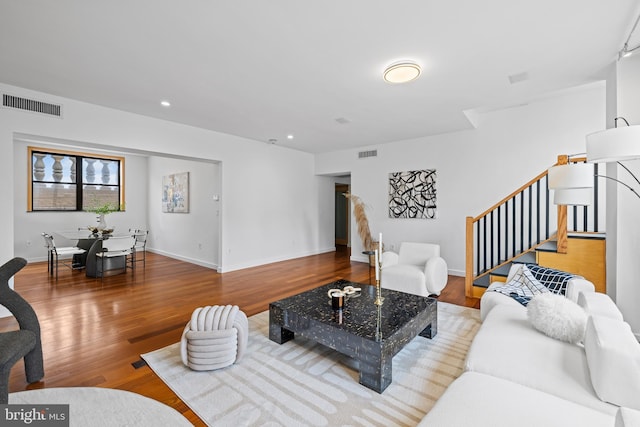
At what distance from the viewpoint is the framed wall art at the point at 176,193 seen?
6.99 metres

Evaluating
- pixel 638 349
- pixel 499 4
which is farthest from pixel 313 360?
pixel 499 4

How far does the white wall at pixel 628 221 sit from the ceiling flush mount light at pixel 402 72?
1.99m

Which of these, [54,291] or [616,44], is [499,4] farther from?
[54,291]

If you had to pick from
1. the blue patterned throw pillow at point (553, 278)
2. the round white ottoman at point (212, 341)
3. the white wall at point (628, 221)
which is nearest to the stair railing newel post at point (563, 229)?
the white wall at point (628, 221)

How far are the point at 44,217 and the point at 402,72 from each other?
27.8 feet

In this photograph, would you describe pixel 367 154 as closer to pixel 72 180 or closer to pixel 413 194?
pixel 413 194

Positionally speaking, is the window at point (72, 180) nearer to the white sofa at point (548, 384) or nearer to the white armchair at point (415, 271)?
the white armchair at point (415, 271)

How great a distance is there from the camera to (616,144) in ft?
6.24

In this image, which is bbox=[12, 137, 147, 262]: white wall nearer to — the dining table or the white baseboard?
the dining table

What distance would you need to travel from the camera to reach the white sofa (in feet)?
3.92

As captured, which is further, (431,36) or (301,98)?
(301,98)

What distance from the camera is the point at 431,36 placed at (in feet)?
8.04

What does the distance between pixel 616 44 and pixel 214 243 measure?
6490 millimetres

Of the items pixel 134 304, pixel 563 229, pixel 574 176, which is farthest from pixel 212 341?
pixel 563 229
